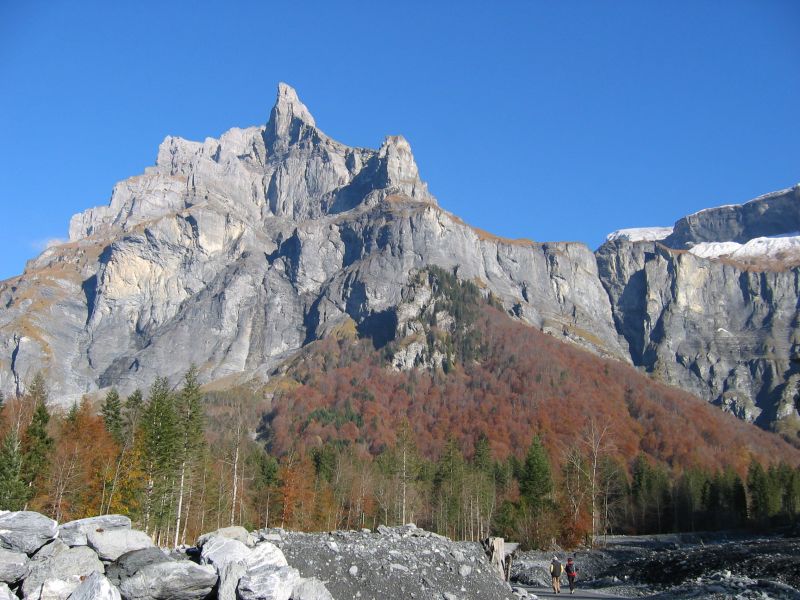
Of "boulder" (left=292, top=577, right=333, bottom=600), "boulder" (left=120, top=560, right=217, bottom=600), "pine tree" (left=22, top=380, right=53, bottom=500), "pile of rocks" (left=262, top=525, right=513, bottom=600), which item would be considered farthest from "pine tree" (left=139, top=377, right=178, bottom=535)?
"boulder" (left=292, top=577, right=333, bottom=600)

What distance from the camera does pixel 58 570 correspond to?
57.9ft

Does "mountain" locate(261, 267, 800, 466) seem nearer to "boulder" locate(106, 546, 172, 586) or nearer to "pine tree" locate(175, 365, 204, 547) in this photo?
"pine tree" locate(175, 365, 204, 547)

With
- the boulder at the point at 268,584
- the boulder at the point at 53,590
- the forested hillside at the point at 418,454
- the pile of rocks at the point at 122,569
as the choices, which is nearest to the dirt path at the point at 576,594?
the pile of rocks at the point at 122,569

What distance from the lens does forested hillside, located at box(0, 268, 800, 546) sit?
156 feet

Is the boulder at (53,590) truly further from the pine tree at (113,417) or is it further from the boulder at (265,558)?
the pine tree at (113,417)

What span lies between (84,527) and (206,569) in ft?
13.7

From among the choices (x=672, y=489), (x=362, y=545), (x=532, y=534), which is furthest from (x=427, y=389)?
(x=362, y=545)

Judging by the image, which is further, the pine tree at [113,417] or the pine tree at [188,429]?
the pine tree at [113,417]

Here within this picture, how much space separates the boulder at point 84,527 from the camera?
739 inches

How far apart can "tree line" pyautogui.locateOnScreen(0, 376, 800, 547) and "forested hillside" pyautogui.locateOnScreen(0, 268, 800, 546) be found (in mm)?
210

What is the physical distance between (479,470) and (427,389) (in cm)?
9570

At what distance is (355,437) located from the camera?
142 m

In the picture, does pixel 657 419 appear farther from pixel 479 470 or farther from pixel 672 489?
pixel 479 470

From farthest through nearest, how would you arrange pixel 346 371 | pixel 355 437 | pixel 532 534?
1. pixel 346 371
2. pixel 355 437
3. pixel 532 534
